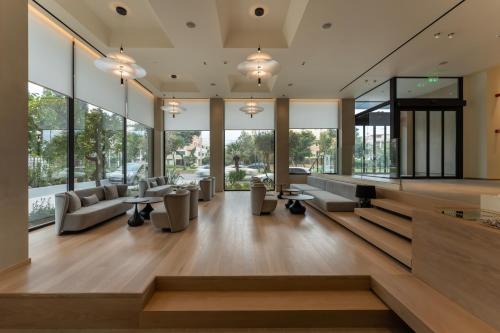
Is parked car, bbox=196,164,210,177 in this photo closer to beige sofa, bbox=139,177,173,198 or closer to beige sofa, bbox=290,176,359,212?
→ beige sofa, bbox=139,177,173,198

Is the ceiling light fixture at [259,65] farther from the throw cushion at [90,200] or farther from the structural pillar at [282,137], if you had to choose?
the structural pillar at [282,137]

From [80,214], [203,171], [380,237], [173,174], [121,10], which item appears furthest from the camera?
[173,174]

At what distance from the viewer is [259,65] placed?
16.5ft

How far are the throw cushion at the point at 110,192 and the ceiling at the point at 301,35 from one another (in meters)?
3.76

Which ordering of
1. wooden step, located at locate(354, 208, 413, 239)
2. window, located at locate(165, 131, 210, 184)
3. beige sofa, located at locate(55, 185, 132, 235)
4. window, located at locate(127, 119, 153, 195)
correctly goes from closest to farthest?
1. wooden step, located at locate(354, 208, 413, 239)
2. beige sofa, located at locate(55, 185, 132, 235)
3. window, located at locate(127, 119, 153, 195)
4. window, located at locate(165, 131, 210, 184)

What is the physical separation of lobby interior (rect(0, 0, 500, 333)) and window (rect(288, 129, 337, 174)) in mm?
69

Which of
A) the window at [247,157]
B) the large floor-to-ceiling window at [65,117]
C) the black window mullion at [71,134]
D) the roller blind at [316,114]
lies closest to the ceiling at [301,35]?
the large floor-to-ceiling window at [65,117]

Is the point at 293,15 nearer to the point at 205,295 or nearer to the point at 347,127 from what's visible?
the point at 205,295

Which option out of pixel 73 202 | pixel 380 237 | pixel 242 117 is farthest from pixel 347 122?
pixel 73 202

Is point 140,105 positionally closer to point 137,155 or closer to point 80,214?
point 137,155

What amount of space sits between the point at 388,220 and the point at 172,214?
160 inches

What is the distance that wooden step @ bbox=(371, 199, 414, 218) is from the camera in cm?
406

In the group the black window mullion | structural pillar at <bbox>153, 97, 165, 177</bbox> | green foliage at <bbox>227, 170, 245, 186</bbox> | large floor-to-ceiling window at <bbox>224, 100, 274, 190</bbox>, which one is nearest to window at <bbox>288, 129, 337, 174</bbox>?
large floor-to-ceiling window at <bbox>224, 100, 274, 190</bbox>

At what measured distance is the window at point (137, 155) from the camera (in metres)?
8.80
